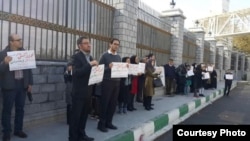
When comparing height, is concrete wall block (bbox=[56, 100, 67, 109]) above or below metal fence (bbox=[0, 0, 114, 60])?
below

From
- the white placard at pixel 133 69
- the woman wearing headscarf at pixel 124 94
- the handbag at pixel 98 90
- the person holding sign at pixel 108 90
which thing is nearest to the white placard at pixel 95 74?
the person holding sign at pixel 108 90

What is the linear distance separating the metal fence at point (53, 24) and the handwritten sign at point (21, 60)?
2.94ft

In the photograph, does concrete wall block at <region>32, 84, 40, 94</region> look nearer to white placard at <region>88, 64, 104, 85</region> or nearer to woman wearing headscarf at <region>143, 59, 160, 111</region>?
white placard at <region>88, 64, 104, 85</region>

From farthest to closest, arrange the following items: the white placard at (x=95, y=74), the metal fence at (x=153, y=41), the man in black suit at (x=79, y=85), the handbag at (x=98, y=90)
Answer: the metal fence at (x=153, y=41)
the handbag at (x=98, y=90)
the white placard at (x=95, y=74)
the man in black suit at (x=79, y=85)

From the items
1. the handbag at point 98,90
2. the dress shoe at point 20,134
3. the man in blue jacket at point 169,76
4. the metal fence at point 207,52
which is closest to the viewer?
the dress shoe at point 20,134

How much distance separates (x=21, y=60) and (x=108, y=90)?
1832 millimetres

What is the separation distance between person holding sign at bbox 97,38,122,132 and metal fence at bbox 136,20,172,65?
581cm

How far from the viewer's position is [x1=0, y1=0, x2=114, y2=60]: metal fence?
6.23m

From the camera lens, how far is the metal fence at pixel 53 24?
20.4ft

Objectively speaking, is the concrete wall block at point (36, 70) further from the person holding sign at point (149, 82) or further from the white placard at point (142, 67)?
the person holding sign at point (149, 82)

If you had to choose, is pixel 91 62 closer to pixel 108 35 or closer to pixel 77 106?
pixel 77 106

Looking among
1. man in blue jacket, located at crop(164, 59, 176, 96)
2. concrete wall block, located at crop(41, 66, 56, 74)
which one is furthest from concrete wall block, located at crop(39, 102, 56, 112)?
man in blue jacket, located at crop(164, 59, 176, 96)

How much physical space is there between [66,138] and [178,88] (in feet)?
33.5

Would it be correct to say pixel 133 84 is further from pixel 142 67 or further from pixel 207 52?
pixel 207 52
